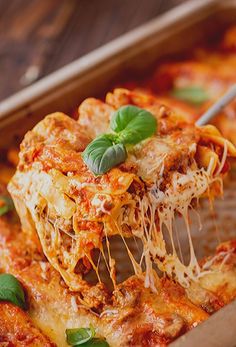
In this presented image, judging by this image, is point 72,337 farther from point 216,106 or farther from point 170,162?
point 216,106

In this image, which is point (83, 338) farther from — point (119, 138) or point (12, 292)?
point (119, 138)

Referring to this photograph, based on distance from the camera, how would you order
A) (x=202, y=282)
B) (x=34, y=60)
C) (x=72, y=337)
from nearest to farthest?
(x=72, y=337) → (x=202, y=282) → (x=34, y=60)

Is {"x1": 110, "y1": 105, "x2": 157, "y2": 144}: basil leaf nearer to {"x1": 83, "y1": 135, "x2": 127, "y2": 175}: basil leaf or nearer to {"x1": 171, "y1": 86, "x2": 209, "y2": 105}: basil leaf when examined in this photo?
{"x1": 83, "y1": 135, "x2": 127, "y2": 175}: basil leaf

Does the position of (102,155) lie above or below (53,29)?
below

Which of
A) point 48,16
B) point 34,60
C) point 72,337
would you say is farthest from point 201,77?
point 72,337

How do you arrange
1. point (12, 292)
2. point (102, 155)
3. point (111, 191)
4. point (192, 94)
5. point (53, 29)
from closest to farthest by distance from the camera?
point (111, 191)
point (102, 155)
point (12, 292)
point (192, 94)
point (53, 29)

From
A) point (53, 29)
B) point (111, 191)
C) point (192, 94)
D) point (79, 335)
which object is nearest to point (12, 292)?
point (79, 335)

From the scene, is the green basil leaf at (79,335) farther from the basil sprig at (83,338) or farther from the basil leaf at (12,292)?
the basil leaf at (12,292)

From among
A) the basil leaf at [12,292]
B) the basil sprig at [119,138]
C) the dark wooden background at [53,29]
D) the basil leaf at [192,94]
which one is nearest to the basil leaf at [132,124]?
the basil sprig at [119,138]
